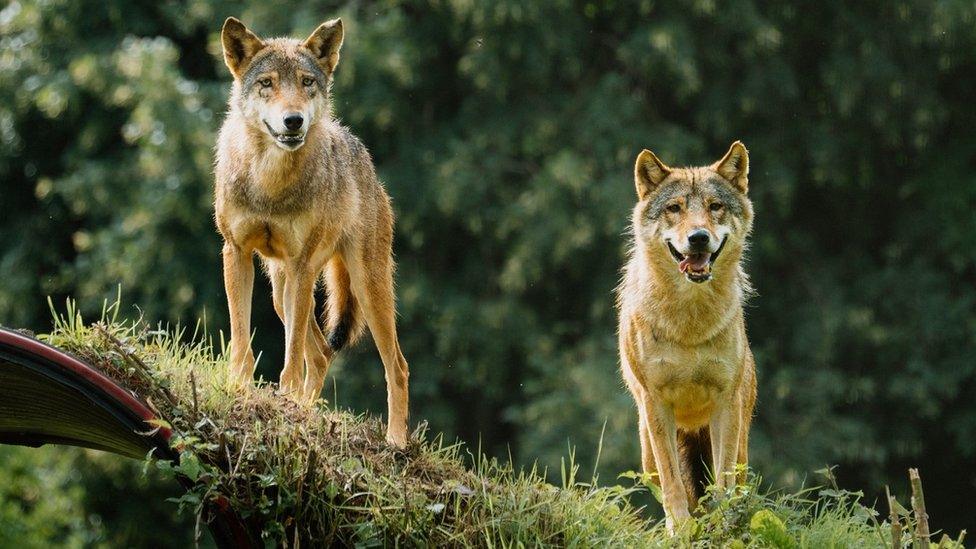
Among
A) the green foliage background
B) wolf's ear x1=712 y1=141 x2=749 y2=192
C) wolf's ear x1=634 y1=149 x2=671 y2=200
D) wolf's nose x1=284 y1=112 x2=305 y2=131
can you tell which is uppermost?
wolf's ear x1=712 y1=141 x2=749 y2=192

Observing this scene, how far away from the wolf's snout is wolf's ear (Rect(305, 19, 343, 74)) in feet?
6.40

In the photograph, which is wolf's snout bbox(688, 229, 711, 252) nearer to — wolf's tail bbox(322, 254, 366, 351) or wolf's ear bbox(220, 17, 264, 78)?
wolf's tail bbox(322, 254, 366, 351)

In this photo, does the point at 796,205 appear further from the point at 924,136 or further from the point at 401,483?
the point at 401,483

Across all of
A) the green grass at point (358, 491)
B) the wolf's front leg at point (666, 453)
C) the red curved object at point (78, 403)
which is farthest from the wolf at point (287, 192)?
the wolf's front leg at point (666, 453)

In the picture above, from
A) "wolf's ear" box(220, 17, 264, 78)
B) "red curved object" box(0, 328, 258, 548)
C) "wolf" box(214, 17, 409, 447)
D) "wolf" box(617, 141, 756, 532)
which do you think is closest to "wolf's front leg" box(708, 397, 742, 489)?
"wolf" box(617, 141, 756, 532)

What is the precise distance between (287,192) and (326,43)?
32.1 inches

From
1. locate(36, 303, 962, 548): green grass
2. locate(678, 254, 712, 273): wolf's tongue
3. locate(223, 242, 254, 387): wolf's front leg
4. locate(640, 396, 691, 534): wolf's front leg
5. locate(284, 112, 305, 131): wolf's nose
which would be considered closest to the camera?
locate(36, 303, 962, 548): green grass

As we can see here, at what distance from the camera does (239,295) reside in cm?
657

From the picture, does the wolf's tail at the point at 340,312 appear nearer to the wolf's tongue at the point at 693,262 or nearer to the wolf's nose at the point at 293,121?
the wolf's nose at the point at 293,121

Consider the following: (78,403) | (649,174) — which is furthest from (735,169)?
(78,403)

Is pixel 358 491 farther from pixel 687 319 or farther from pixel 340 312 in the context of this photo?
pixel 340 312

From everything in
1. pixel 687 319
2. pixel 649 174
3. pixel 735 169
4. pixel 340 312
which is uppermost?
pixel 735 169

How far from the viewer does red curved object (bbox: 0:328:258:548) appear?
194 inches

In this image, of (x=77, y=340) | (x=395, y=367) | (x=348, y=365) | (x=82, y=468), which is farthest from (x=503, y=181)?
(x=77, y=340)
